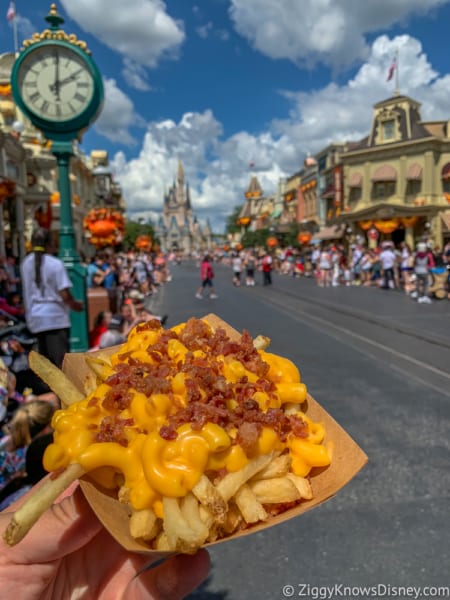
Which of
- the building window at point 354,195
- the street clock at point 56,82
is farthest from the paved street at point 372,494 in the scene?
the building window at point 354,195

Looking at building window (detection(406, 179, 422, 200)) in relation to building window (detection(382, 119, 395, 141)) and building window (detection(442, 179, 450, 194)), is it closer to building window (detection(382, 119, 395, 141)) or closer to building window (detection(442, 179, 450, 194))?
building window (detection(442, 179, 450, 194))

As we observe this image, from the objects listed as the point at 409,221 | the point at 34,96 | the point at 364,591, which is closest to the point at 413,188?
the point at 409,221

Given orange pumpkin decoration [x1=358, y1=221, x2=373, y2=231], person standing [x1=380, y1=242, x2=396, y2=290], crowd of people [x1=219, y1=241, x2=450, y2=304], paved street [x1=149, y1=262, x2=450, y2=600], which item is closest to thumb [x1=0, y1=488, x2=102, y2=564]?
paved street [x1=149, y1=262, x2=450, y2=600]

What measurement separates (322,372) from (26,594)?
5.93 metres

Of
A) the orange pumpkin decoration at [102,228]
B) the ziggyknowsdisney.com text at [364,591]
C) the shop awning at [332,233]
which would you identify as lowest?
the ziggyknowsdisney.com text at [364,591]

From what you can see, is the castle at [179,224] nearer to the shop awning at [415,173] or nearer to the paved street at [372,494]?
the shop awning at [415,173]

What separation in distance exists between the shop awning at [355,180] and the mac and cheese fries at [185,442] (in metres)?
39.6

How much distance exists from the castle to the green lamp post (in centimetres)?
15180

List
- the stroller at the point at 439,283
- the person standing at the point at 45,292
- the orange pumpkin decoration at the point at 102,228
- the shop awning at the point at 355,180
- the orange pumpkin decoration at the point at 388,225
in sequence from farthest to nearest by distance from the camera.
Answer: the shop awning at the point at 355,180, the orange pumpkin decoration at the point at 388,225, the stroller at the point at 439,283, the orange pumpkin decoration at the point at 102,228, the person standing at the point at 45,292

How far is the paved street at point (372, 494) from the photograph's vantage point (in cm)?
280

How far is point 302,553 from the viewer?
9.87ft

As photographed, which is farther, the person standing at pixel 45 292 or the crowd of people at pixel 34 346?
the person standing at pixel 45 292

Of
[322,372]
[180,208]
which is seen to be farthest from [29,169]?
[180,208]

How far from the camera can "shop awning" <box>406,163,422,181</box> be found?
114ft
